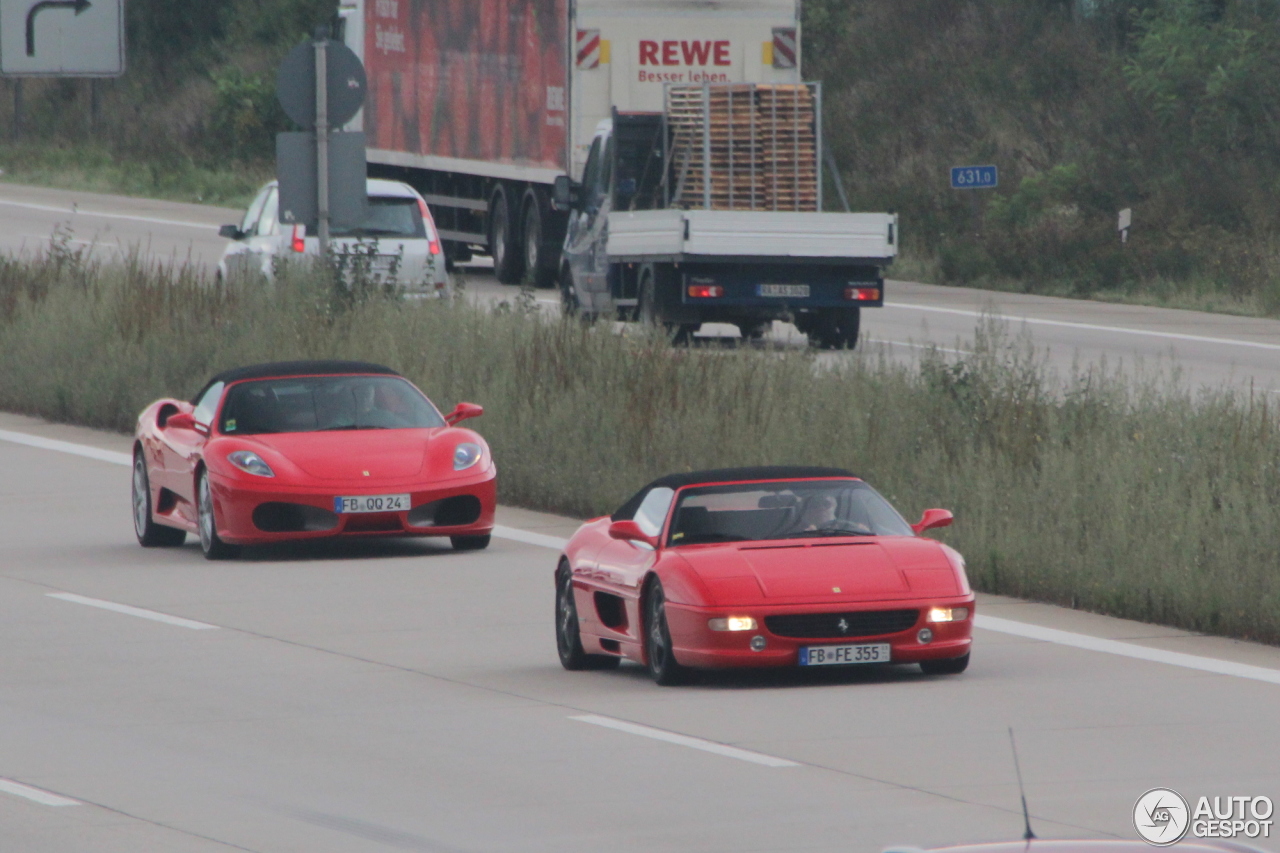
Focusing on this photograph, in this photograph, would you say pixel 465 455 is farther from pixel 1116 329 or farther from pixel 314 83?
pixel 1116 329

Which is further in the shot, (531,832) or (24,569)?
(24,569)

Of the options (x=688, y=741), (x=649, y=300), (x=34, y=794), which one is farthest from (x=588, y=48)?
(x=34, y=794)

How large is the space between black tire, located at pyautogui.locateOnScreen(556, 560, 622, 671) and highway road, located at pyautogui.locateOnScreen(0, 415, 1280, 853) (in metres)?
0.21

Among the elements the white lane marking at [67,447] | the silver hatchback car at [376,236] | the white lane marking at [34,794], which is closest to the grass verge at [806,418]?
the white lane marking at [67,447]

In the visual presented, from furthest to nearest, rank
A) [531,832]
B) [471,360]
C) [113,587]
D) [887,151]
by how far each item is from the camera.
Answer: [887,151], [471,360], [113,587], [531,832]

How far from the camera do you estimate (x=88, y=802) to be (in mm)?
8789

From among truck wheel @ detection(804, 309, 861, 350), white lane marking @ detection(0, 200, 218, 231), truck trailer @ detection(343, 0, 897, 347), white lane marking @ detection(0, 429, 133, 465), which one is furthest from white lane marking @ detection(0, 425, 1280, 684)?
white lane marking @ detection(0, 200, 218, 231)

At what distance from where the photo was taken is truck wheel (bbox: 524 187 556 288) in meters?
38.0

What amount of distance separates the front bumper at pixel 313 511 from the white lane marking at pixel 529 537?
32.8 inches

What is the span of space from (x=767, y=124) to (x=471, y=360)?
9659mm

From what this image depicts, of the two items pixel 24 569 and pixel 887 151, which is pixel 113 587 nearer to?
pixel 24 569

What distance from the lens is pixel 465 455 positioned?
16656mm

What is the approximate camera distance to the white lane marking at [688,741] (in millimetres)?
9539

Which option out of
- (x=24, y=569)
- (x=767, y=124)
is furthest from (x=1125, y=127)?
(x=24, y=569)
